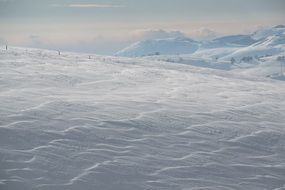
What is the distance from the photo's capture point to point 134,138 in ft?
Result: 93.6

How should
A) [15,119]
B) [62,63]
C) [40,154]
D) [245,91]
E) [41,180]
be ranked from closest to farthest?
[41,180], [40,154], [15,119], [245,91], [62,63]

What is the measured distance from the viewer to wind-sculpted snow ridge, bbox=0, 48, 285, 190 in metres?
23.1

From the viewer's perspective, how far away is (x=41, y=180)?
22.0 m

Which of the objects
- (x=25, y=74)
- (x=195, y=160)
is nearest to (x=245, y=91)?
(x=25, y=74)

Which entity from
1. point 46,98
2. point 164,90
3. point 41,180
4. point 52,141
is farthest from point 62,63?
point 41,180

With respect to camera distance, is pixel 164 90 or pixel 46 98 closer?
pixel 46 98

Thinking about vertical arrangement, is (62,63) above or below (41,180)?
above

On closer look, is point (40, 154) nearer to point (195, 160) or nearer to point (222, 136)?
point (195, 160)

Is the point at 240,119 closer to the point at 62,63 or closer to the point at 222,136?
the point at 222,136

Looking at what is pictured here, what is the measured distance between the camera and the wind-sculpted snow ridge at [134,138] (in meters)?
23.1

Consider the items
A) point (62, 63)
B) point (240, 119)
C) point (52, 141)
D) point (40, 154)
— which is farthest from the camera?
point (62, 63)

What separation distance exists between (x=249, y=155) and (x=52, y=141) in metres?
10.7

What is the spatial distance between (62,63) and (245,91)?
77.4ft

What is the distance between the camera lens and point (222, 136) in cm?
3023
